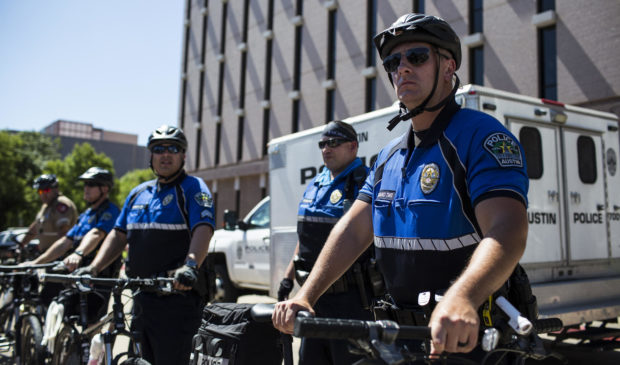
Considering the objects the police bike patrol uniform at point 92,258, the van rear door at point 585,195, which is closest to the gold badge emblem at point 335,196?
the police bike patrol uniform at point 92,258

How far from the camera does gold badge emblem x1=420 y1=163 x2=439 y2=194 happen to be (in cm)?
193

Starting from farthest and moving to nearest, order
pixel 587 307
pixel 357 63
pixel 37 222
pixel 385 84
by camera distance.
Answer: pixel 357 63, pixel 385 84, pixel 37 222, pixel 587 307

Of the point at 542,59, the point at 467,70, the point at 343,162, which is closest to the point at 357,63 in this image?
the point at 467,70

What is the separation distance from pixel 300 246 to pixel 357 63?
1831cm

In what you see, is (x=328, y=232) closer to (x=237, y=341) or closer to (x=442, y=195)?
(x=237, y=341)

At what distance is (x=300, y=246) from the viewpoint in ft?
13.4

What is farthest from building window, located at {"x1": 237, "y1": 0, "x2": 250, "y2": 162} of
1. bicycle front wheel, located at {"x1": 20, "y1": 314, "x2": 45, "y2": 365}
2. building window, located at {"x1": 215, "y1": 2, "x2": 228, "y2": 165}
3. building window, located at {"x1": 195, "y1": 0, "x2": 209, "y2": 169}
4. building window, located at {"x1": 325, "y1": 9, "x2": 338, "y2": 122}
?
bicycle front wheel, located at {"x1": 20, "y1": 314, "x2": 45, "y2": 365}

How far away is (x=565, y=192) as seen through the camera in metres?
5.98

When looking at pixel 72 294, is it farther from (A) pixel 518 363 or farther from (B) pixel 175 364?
(A) pixel 518 363

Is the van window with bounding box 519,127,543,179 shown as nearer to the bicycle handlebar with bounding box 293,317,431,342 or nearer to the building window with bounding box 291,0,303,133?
the bicycle handlebar with bounding box 293,317,431,342

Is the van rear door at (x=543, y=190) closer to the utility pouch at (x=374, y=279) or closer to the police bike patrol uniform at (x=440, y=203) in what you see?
the utility pouch at (x=374, y=279)

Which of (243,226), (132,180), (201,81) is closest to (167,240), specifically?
(243,226)

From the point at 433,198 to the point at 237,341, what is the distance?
4.28 ft

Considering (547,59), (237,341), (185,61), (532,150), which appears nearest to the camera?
(237,341)
